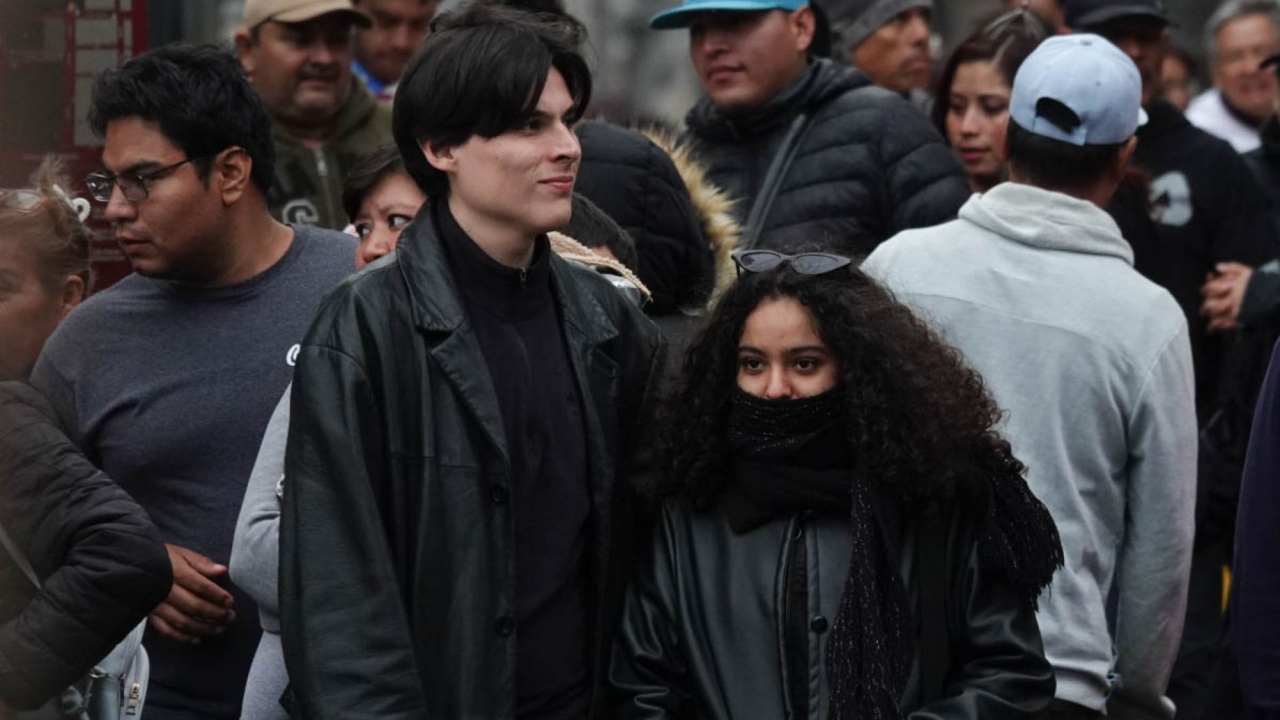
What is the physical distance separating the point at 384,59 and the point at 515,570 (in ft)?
14.8

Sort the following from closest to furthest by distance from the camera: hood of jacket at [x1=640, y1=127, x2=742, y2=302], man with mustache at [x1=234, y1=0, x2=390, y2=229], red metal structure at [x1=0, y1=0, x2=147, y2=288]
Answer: red metal structure at [x1=0, y1=0, x2=147, y2=288]
hood of jacket at [x1=640, y1=127, x2=742, y2=302]
man with mustache at [x1=234, y1=0, x2=390, y2=229]

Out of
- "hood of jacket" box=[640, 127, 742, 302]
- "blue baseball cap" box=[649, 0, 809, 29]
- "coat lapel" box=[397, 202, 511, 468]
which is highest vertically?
"blue baseball cap" box=[649, 0, 809, 29]

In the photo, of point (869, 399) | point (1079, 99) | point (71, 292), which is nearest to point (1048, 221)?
point (1079, 99)

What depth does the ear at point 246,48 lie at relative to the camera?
22.7 ft

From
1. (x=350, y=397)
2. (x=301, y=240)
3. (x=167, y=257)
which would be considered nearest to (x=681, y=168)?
(x=301, y=240)

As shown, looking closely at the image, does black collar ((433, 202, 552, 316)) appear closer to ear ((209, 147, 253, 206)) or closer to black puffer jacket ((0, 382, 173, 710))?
black puffer jacket ((0, 382, 173, 710))

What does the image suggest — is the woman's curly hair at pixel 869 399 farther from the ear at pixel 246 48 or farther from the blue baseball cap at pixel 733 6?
the ear at pixel 246 48

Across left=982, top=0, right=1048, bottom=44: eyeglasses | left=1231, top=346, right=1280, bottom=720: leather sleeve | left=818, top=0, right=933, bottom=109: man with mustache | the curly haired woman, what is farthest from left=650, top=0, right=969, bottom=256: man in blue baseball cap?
left=1231, top=346, right=1280, bottom=720: leather sleeve

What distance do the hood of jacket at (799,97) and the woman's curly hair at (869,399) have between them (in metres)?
2.12

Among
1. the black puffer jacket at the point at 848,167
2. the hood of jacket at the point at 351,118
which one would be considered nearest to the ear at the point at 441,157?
the black puffer jacket at the point at 848,167

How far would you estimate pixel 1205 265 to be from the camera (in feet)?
23.0

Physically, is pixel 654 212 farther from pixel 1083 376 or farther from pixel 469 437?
pixel 469 437

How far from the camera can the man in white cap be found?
4.58 metres

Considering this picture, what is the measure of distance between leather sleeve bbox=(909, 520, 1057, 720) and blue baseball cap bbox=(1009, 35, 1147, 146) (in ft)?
4.35
